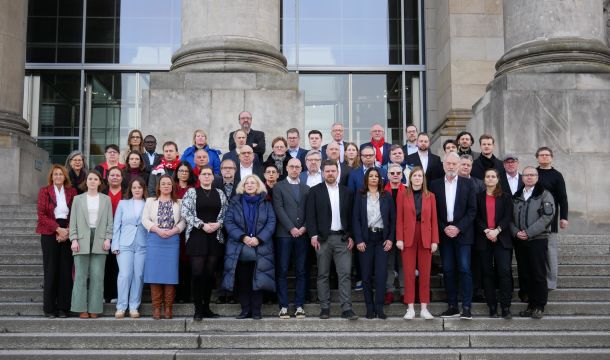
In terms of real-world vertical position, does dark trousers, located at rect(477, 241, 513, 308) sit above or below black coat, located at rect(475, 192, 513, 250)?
below

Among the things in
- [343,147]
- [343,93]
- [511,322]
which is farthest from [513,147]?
[343,93]

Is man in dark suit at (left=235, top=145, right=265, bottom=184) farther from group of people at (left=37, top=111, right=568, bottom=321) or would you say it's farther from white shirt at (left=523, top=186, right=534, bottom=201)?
white shirt at (left=523, top=186, right=534, bottom=201)

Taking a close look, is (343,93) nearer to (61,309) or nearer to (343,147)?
(343,147)

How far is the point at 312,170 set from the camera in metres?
8.60

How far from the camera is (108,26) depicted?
20781 mm

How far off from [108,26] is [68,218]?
1385 cm

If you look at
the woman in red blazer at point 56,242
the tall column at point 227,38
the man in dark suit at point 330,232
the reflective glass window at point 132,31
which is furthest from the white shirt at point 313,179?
the reflective glass window at point 132,31

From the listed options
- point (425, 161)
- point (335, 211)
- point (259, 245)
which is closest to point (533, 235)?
point (425, 161)

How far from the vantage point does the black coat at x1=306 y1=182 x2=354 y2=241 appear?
789 centimetres

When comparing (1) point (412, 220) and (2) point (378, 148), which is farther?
(2) point (378, 148)

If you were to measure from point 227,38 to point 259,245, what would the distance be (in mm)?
5230

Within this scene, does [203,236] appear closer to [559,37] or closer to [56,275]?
[56,275]

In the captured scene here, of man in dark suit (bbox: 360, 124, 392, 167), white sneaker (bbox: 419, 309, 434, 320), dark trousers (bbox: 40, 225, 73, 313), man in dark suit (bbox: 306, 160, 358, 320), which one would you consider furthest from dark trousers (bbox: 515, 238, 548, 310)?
dark trousers (bbox: 40, 225, 73, 313)

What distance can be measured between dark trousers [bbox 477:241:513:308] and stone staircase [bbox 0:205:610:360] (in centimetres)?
25
